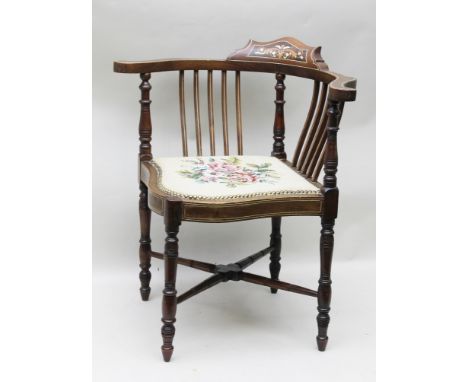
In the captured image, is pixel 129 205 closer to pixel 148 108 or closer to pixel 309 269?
pixel 148 108

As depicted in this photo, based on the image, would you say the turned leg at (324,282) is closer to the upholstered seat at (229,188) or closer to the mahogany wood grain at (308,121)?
the upholstered seat at (229,188)

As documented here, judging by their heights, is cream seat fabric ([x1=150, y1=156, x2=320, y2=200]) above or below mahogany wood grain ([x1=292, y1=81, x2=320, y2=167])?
below

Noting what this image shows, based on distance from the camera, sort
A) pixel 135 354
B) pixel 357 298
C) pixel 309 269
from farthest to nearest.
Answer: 1. pixel 309 269
2. pixel 357 298
3. pixel 135 354

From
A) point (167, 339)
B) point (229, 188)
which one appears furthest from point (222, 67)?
point (167, 339)

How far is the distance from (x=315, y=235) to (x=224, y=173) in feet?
3.08

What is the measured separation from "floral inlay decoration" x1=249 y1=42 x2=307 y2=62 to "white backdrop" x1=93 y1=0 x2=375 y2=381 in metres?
0.24

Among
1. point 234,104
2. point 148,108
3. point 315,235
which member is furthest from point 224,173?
point 315,235

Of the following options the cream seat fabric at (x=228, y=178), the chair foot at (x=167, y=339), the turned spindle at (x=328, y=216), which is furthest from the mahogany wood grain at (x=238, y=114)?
the chair foot at (x=167, y=339)

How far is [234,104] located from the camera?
12.8 ft

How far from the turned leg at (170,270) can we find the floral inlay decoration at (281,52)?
88 cm

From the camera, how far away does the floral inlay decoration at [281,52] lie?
3.51 metres

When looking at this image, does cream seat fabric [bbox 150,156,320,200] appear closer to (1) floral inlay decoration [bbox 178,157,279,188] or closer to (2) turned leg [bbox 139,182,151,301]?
(1) floral inlay decoration [bbox 178,157,279,188]

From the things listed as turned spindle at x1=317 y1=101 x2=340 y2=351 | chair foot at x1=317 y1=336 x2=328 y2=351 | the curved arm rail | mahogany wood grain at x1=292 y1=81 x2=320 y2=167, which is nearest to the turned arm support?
turned spindle at x1=317 y1=101 x2=340 y2=351

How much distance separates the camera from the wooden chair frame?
9.89ft
